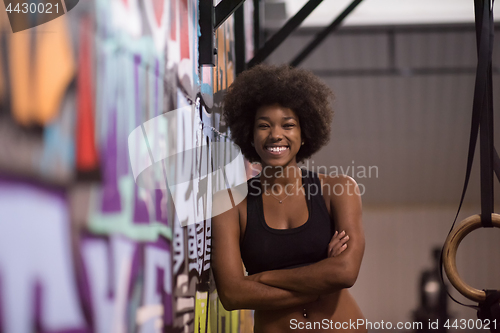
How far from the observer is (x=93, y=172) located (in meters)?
0.94

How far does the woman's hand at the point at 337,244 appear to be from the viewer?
195 cm

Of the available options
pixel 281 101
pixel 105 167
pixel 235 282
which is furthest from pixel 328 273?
pixel 105 167

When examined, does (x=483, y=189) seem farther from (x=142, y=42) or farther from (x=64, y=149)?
(x=64, y=149)

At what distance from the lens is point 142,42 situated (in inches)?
48.8

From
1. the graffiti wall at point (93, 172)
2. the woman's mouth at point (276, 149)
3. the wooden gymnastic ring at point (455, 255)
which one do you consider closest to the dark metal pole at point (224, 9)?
the graffiti wall at point (93, 172)

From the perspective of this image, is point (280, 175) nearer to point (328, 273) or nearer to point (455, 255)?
point (328, 273)

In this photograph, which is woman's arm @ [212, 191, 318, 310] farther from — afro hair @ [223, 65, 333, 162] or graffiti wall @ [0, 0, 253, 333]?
afro hair @ [223, 65, 333, 162]

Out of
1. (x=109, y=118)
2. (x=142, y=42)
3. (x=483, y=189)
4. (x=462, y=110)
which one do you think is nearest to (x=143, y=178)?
(x=109, y=118)

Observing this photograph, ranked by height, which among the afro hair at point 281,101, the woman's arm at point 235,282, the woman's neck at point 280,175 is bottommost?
the woman's arm at point 235,282

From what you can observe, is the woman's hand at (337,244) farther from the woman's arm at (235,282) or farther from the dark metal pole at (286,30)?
the dark metal pole at (286,30)

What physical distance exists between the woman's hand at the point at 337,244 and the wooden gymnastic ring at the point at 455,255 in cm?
40

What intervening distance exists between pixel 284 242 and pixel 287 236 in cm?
3

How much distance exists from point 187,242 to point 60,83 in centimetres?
96

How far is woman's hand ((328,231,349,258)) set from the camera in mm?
1951
